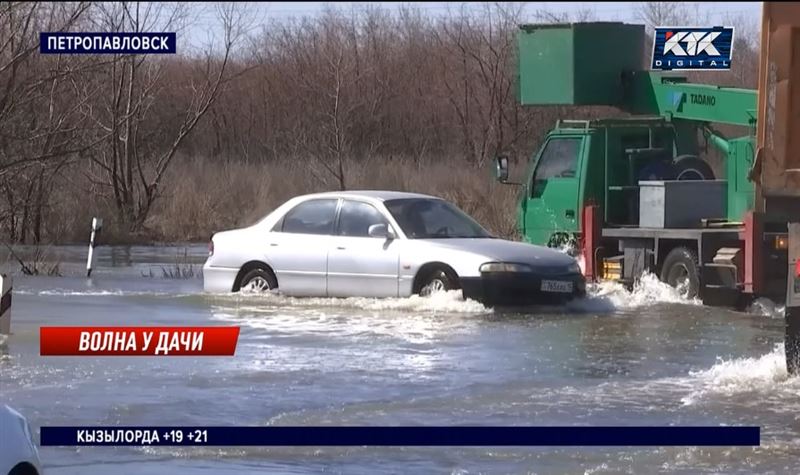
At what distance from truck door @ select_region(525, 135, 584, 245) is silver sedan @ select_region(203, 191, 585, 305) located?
2.67 meters

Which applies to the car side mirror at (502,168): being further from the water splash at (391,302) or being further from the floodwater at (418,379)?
the water splash at (391,302)

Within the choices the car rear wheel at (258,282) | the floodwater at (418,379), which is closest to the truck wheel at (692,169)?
the floodwater at (418,379)

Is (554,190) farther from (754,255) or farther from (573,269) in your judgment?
(754,255)

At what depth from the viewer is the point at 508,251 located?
16719mm

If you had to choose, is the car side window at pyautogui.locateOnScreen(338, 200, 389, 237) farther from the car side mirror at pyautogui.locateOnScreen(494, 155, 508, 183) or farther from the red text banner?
the red text banner

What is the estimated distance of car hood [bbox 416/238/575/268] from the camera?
1655 centimetres

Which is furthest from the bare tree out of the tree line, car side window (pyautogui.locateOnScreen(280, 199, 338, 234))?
car side window (pyautogui.locateOnScreen(280, 199, 338, 234))

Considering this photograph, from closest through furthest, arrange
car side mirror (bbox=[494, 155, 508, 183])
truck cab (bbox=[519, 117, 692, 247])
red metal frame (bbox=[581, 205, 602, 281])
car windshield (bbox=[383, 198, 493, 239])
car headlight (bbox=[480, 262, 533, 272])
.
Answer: car headlight (bbox=[480, 262, 533, 272]), car windshield (bbox=[383, 198, 493, 239]), car side mirror (bbox=[494, 155, 508, 183]), red metal frame (bbox=[581, 205, 602, 281]), truck cab (bbox=[519, 117, 692, 247])

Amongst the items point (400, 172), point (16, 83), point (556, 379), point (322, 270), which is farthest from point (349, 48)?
point (556, 379)

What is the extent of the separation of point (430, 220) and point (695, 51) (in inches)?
281

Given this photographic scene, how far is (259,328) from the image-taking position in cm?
1549

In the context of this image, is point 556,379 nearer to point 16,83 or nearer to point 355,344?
point 355,344

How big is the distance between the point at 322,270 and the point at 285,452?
25.9 feet

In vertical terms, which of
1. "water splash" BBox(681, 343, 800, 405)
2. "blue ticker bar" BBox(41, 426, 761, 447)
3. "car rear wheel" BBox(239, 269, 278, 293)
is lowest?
"blue ticker bar" BBox(41, 426, 761, 447)
